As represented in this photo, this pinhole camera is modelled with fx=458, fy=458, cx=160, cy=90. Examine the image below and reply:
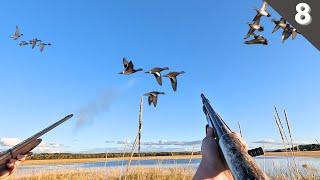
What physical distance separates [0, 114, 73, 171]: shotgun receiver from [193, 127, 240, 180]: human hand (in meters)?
1.90

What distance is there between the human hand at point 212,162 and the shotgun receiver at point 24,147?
1.90 metres

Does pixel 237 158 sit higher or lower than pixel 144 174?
higher

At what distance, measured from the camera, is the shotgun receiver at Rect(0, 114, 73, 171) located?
355 centimetres

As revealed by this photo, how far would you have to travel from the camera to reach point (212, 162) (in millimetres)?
1879

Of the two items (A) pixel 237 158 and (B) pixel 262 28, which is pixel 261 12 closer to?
(B) pixel 262 28

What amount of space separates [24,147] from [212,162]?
2297 mm

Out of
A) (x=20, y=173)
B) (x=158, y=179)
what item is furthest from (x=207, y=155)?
(x=20, y=173)

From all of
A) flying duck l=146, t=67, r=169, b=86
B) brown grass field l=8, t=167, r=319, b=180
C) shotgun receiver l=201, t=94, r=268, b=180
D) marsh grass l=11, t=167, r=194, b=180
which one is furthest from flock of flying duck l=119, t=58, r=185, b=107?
marsh grass l=11, t=167, r=194, b=180

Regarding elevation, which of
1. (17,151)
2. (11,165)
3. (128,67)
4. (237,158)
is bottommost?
(11,165)

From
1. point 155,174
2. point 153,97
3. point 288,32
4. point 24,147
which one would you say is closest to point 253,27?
point 288,32

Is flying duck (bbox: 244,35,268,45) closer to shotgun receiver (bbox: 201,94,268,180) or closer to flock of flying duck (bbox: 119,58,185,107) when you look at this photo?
flock of flying duck (bbox: 119,58,185,107)

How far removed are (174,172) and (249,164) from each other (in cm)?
1635

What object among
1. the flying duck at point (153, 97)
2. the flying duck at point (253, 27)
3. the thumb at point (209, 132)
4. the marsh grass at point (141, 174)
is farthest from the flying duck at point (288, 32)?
the marsh grass at point (141, 174)

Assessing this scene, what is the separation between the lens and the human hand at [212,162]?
1.82 metres
